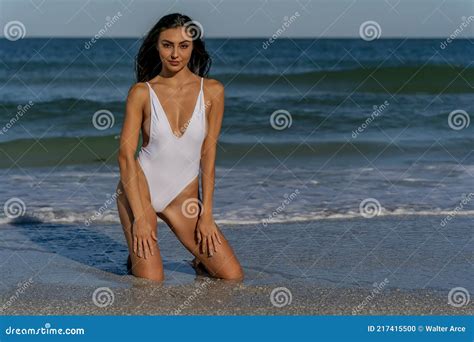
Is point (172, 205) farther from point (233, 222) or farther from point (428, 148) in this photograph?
point (428, 148)

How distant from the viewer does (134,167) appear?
5555 millimetres

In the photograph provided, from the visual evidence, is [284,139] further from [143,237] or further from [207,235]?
[143,237]

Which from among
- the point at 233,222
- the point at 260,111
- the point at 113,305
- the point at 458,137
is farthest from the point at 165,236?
the point at 260,111

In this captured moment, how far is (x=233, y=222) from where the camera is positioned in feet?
25.0
